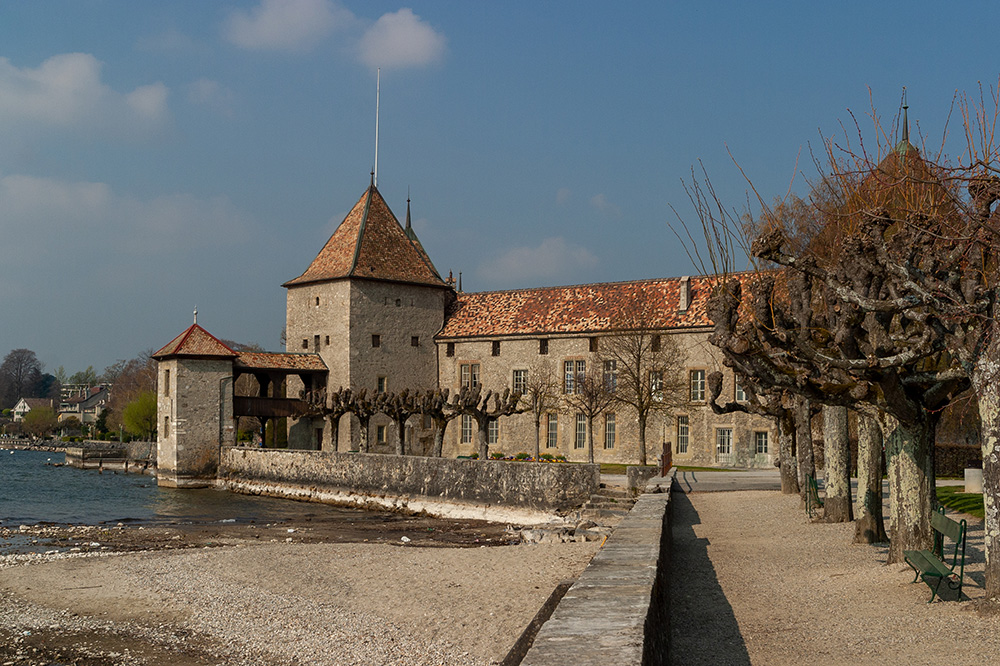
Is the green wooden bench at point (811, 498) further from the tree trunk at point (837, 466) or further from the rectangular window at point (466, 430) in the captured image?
the rectangular window at point (466, 430)

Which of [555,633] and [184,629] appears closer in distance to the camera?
[555,633]

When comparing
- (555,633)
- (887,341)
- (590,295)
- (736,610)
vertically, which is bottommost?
(736,610)

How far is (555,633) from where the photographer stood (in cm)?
502

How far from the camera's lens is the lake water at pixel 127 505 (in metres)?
29.2

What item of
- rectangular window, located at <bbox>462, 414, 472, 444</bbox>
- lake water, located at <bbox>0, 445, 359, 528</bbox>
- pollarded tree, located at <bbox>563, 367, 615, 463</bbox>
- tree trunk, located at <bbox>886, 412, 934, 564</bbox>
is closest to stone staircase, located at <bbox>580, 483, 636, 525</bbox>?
lake water, located at <bbox>0, 445, 359, 528</bbox>

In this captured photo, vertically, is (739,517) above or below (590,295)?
below

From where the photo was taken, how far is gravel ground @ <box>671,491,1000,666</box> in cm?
679

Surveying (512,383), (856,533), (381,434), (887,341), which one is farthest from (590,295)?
(887,341)

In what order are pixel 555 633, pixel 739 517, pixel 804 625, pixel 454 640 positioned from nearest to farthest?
pixel 555 633 < pixel 804 625 < pixel 454 640 < pixel 739 517

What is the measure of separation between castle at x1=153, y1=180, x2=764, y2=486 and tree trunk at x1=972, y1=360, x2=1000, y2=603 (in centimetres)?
2922

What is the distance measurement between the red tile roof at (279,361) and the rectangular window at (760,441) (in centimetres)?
2056

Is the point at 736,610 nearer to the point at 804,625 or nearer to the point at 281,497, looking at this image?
the point at 804,625

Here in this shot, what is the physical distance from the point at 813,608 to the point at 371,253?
3873 centimetres

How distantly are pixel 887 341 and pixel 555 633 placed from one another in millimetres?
6056
